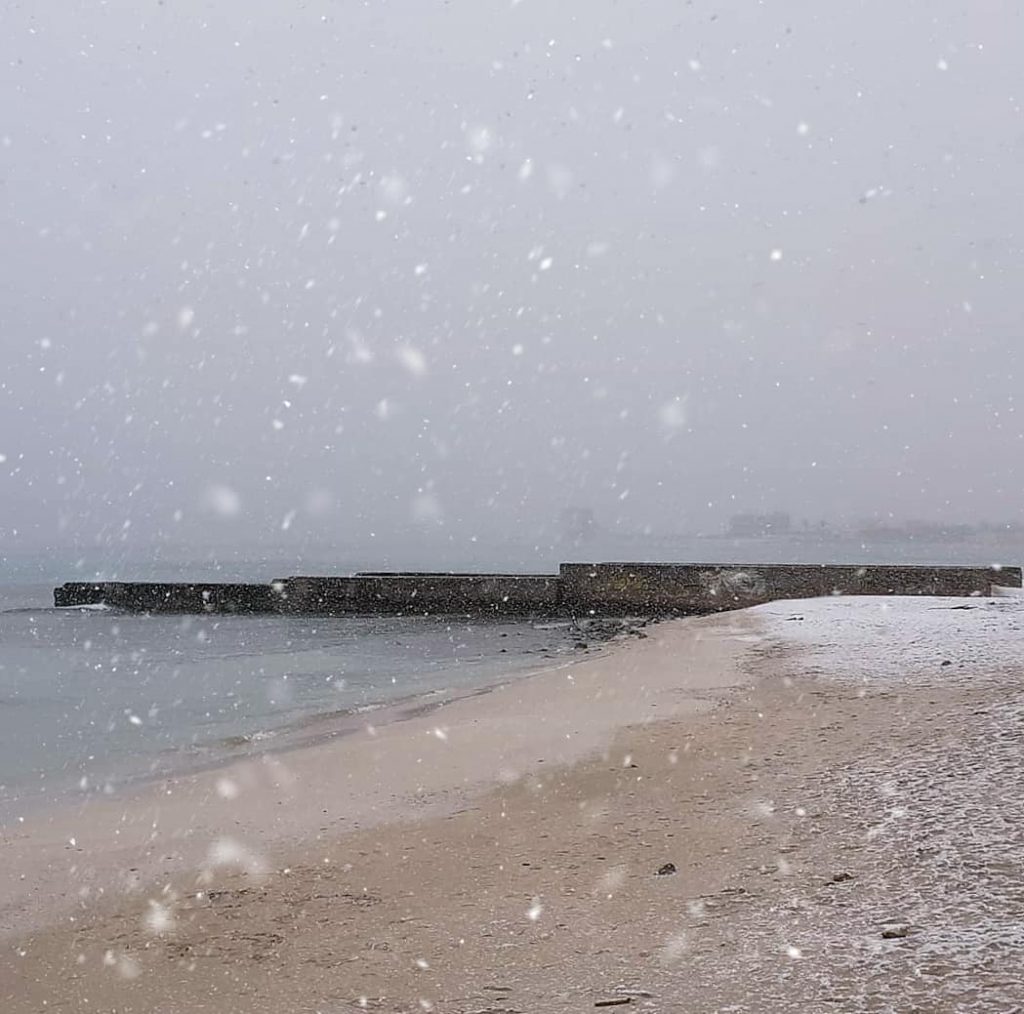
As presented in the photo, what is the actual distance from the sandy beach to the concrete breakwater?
20.1 meters

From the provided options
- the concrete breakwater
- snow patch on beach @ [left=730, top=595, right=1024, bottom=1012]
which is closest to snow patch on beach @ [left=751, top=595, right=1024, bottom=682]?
snow patch on beach @ [left=730, top=595, right=1024, bottom=1012]

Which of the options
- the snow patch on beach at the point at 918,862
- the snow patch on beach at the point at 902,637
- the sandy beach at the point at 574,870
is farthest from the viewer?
the snow patch on beach at the point at 902,637

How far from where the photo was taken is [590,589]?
102 ft

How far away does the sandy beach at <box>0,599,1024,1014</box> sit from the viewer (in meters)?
3.13

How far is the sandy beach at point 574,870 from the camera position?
313 centimetres

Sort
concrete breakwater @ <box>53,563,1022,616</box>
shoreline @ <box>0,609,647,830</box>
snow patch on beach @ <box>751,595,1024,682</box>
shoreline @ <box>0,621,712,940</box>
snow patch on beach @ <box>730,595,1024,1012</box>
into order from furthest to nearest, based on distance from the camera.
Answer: concrete breakwater @ <box>53,563,1022,616</box>, snow patch on beach @ <box>751,595,1024,682</box>, shoreline @ <box>0,609,647,830</box>, shoreline @ <box>0,621,712,940</box>, snow patch on beach @ <box>730,595,1024,1012</box>

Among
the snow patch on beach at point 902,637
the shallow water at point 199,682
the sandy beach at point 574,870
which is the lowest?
the shallow water at point 199,682

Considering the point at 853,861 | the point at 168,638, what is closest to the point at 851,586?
the point at 168,638

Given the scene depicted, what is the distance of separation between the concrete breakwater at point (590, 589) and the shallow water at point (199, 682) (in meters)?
4.28

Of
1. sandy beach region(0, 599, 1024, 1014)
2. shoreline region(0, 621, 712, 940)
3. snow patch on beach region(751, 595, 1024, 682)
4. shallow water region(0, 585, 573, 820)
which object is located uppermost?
snow patch on beach region(751, 595, 1024, 682)

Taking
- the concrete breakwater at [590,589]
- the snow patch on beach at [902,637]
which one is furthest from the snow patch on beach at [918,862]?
the concrete breakwater at [590,589]

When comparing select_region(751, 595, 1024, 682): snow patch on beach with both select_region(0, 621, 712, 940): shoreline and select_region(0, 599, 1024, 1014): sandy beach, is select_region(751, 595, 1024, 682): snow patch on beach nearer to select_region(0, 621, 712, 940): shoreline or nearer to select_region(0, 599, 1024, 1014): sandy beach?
select_region(0, 599, 1024, 1014): sandy beach

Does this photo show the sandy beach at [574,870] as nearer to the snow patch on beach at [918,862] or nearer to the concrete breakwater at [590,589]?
the snow patch on beach at [918,862]

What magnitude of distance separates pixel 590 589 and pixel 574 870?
88.2 feet
